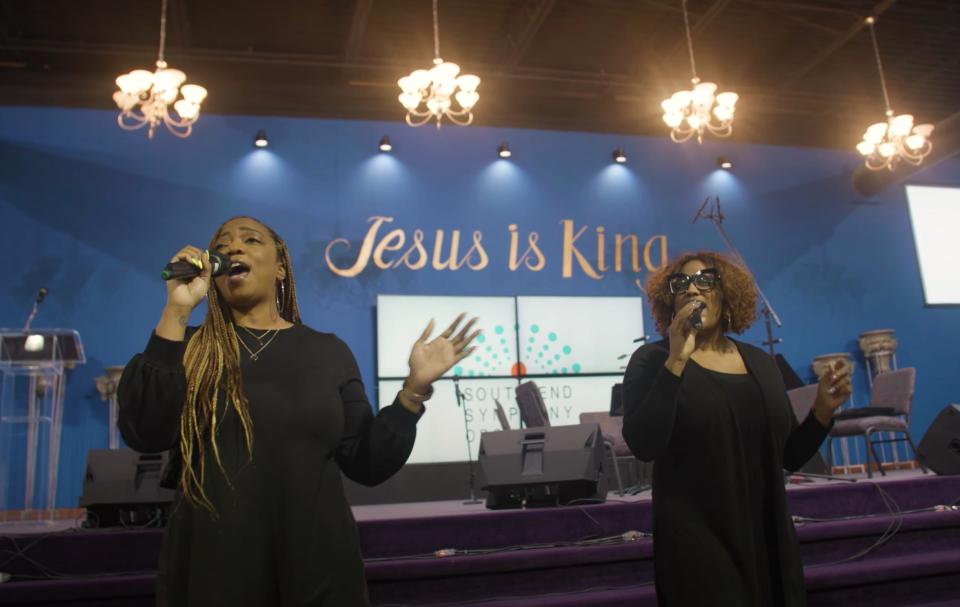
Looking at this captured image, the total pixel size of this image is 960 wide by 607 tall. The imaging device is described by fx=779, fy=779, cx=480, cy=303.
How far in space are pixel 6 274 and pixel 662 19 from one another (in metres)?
6.53

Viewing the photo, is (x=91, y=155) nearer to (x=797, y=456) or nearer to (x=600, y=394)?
(x=600, y=394)

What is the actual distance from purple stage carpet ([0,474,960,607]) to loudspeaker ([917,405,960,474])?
0.78 meters

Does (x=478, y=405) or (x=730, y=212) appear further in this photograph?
(x=730, y=212)

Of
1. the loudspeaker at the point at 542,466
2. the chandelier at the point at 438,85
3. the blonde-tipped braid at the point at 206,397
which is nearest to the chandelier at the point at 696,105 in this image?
the chandelier at the point at 438,85

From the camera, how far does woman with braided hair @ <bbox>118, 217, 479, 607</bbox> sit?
4.51ft

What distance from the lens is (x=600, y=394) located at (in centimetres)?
777

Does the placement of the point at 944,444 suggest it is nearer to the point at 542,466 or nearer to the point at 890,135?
the point at 542,466

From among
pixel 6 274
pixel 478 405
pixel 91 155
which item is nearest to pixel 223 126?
pixel 91 155

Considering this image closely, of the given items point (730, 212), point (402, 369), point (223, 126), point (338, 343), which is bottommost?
point (338, 343)

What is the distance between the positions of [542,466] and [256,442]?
3015 millimetres

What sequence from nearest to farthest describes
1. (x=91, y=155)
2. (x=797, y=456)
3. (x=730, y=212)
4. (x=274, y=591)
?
(x=274, y=591)
(x=797, y=456)
(x=91, y=155)
(x=730, y=212)

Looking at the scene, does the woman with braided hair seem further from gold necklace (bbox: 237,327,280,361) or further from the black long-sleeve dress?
the black long-sleeve dress

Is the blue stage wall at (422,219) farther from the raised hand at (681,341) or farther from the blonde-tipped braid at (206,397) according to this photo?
the blonde-tipped braid at (206,397)

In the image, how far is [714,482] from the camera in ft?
6.20
